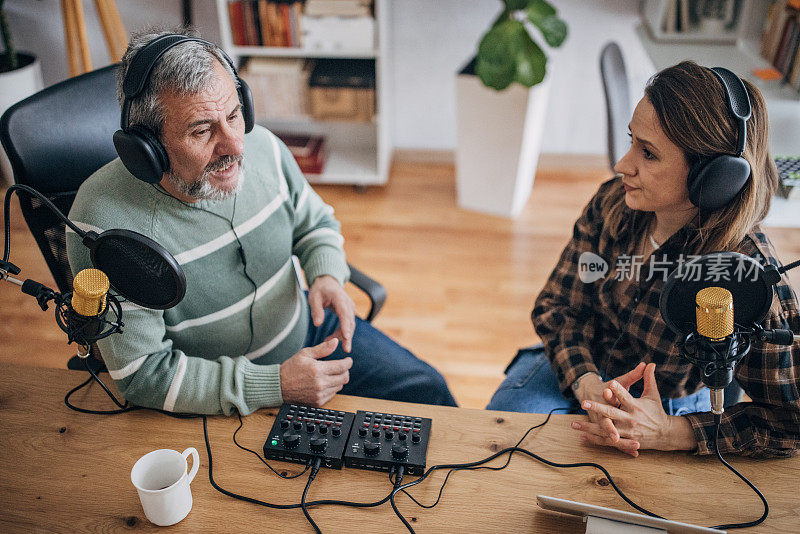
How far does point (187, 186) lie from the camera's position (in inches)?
48.8

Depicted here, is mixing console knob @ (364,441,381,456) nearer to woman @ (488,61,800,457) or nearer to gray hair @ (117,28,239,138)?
woman @ (488,61,800,457)

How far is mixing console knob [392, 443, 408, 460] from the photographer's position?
1.05 m

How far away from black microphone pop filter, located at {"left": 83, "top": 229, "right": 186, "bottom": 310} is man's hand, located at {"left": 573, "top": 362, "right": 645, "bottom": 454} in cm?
70

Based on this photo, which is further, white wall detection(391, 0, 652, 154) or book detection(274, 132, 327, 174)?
book detection(274, 132, 327, 174)

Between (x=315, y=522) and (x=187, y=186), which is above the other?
(x=187, y=186)

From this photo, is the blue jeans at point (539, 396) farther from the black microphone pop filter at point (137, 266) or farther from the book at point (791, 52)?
the book at point (791, 52)

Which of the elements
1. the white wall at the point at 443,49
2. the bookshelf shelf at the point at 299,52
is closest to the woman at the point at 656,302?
the bookshelf shelf at the point at 299,52

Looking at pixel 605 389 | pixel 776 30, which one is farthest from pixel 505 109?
pixel 605 389

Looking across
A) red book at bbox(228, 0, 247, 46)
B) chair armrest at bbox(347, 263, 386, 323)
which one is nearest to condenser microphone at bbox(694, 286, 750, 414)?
chair armrest at bbox(347, 263, 386, 323)

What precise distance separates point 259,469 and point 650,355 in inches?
30.6

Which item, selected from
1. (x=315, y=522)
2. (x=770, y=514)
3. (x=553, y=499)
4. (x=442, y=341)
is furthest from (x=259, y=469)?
(x=442, y=341)

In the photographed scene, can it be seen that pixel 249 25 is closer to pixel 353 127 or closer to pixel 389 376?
pixel 353 127

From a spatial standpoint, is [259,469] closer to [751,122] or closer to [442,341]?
[751,122]

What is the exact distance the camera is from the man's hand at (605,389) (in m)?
1.07
